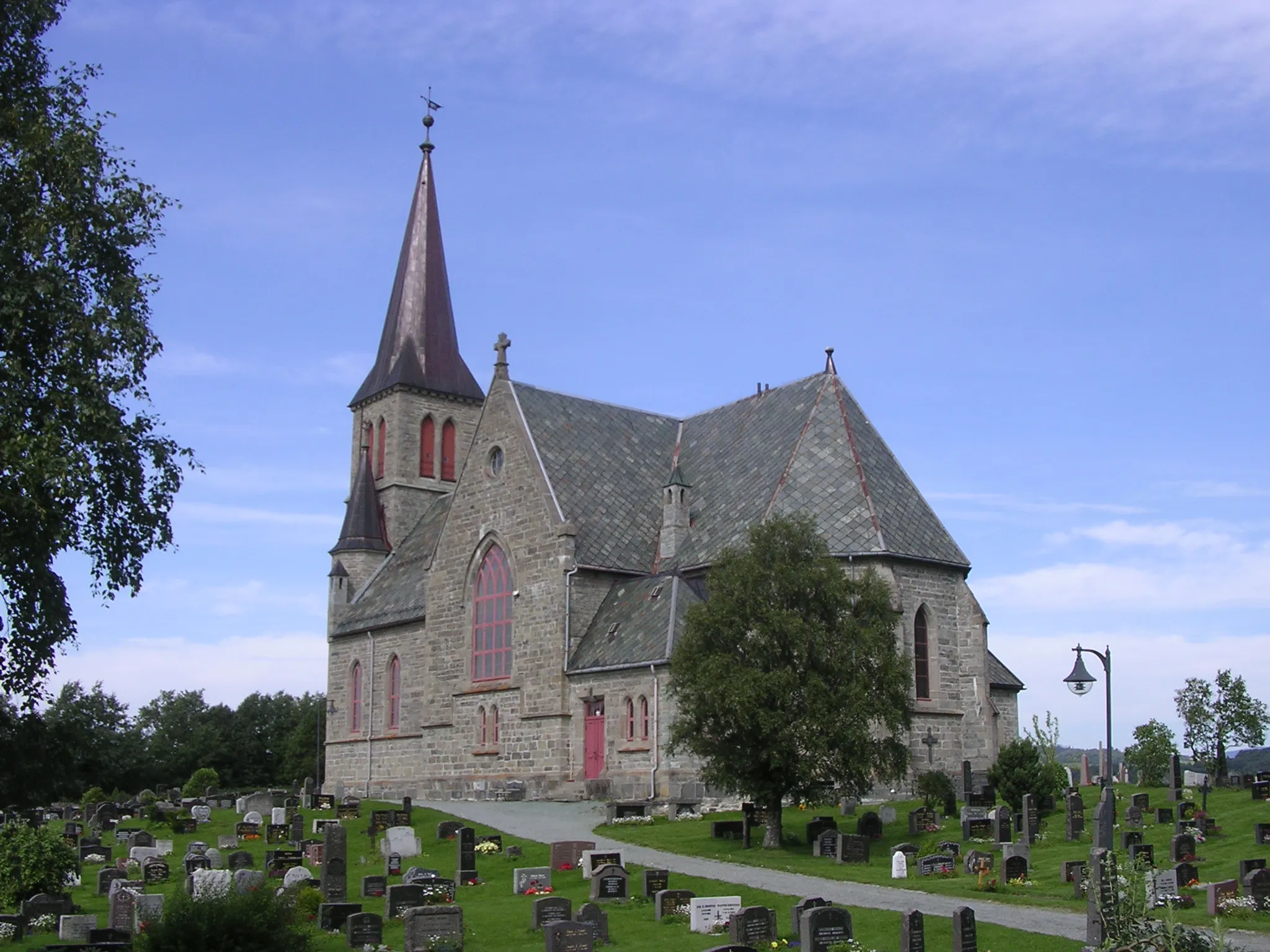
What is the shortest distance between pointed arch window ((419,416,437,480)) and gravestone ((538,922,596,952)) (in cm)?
4474

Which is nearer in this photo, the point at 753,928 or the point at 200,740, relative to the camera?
the point at 753,928

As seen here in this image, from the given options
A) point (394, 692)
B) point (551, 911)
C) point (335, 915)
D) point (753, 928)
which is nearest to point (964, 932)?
point (753, 928)

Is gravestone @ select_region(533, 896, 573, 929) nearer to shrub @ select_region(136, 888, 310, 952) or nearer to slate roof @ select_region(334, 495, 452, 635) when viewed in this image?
shrub @ select_region(136, 888, 310, 952)

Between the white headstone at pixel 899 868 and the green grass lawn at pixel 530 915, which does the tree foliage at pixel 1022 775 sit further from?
the green grass lawn at pixel 530 915

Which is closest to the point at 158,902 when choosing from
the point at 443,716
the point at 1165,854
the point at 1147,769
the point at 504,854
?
the point at 504,854

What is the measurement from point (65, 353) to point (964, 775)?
26424mm

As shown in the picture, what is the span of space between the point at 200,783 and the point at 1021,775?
130ft

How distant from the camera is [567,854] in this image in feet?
89.6

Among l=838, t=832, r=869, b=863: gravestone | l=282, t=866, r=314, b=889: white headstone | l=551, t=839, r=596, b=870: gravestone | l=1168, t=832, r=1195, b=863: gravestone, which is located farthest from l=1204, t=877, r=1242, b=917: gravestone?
l=282, t=866, r=314, b=889: white headstone

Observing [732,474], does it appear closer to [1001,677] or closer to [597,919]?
[1001,677]

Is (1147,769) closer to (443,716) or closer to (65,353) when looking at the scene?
(443,716)

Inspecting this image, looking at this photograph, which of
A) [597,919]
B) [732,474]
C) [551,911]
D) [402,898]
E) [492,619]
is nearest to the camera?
[597,919]

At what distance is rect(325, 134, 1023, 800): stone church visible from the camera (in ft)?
130

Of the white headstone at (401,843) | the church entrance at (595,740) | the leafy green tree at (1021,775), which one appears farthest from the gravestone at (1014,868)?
the church entrance at (595,740)
